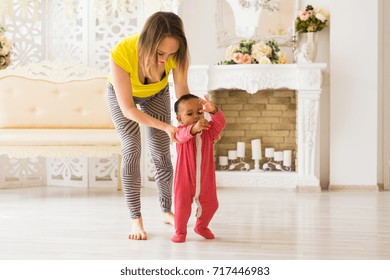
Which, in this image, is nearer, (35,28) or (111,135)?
(111,135)

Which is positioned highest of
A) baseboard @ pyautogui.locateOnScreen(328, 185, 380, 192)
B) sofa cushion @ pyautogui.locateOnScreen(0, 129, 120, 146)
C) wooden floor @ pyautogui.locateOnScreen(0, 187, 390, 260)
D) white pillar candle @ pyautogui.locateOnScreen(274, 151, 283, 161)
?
sofa cushion @ pyautogui.locateOnScreen(0, 129, 120, 146)

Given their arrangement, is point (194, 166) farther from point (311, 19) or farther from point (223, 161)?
point (311, 19)

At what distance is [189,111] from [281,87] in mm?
2464

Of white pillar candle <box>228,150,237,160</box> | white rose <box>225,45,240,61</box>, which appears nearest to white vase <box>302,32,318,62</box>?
white rose <box>225,45,240,61</box>

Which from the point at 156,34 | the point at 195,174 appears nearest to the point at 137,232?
the point at 195,174

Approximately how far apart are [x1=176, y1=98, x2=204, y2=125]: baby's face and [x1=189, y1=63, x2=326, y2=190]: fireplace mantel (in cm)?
237

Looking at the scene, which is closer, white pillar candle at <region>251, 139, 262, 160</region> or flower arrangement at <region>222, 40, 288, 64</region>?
flower arrangement at <region>222, 40, 288, 64</region>

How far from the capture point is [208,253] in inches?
90.3

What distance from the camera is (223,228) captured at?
2.88 meters

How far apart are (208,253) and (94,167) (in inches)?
114

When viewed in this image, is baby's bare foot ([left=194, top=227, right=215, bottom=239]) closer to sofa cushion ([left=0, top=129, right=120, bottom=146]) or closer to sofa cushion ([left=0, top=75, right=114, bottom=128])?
sofa cushion ([left=0, top=129, right=120, bottom=146])

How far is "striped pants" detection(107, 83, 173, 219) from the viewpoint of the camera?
2615 millimetres
